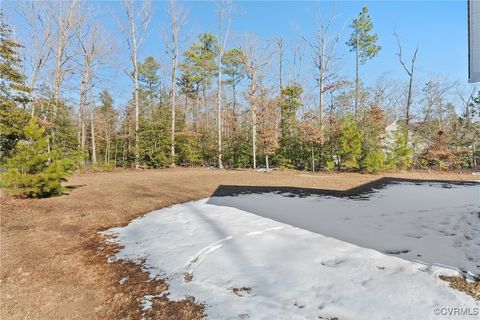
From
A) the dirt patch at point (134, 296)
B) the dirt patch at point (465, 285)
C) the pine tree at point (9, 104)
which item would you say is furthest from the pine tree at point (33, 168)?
the dirt patch at point (465, 285)

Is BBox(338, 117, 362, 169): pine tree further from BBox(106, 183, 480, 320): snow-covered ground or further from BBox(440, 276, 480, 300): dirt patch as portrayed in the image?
BBox(440, 276, 480, 300): dirt patch

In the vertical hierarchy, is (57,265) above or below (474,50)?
below

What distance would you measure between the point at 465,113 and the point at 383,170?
9.67 m

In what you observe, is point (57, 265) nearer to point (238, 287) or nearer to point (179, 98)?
point (238, 287)

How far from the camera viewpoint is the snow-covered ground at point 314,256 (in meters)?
2.37

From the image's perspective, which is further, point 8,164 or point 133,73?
point 133,73

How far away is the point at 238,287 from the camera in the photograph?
9.09 ft

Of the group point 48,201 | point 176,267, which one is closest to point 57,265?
point 176,267

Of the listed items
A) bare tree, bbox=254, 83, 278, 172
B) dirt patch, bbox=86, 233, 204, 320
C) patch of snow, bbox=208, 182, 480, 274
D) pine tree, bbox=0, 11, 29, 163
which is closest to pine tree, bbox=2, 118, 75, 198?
pine tree, bbox=0, 11, 29, 163

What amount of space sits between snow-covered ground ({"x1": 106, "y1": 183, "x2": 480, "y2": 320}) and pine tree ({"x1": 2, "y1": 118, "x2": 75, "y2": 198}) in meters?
3.45

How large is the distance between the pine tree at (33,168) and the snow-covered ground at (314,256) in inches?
136

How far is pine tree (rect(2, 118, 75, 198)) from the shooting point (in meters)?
6.82

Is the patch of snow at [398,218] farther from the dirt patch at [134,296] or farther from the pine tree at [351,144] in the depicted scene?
the pine tree at [351,144]

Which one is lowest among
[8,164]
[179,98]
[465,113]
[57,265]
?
[57,265]
